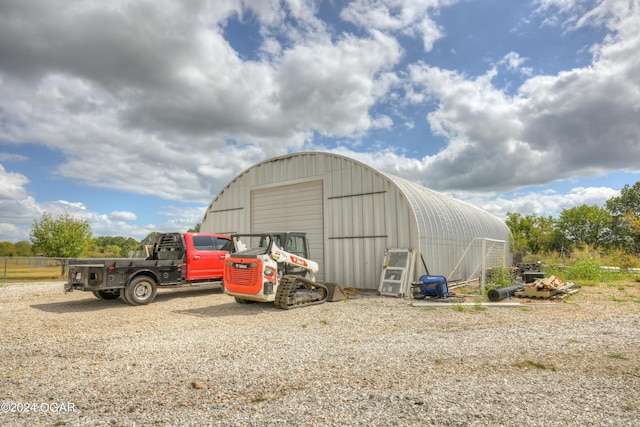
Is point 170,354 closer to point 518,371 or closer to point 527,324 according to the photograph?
point 518,371

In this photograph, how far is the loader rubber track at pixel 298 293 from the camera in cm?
1029

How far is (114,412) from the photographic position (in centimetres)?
388

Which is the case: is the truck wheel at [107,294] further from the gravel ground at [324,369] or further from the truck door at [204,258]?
the gravel ground at [324,369]

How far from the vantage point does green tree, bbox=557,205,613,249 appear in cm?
4888

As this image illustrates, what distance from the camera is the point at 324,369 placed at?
16.9 ft

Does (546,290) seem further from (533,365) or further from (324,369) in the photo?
(324,369)

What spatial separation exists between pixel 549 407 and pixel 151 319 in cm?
810

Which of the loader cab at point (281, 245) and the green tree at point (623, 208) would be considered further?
the green tree at point (623, 208)

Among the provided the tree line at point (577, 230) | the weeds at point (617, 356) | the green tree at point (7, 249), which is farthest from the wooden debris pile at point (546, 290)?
the green tree at point (7, 249)

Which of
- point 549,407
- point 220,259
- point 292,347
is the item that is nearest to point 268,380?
point 292,347

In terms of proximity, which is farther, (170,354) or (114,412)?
(170,354)

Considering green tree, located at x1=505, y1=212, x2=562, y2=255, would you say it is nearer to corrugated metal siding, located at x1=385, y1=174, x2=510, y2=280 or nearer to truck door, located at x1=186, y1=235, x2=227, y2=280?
corrugated metal siding, located at x1=385, y1=174, x2=510, y2=280

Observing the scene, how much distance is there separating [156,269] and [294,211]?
6553 mm

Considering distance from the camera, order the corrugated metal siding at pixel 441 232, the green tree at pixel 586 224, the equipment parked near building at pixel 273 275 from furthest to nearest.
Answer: the green tree at pixel 586 224
the corrugated metal siding at pixel 441 232
the equipment parked near building at pixel 273 275
